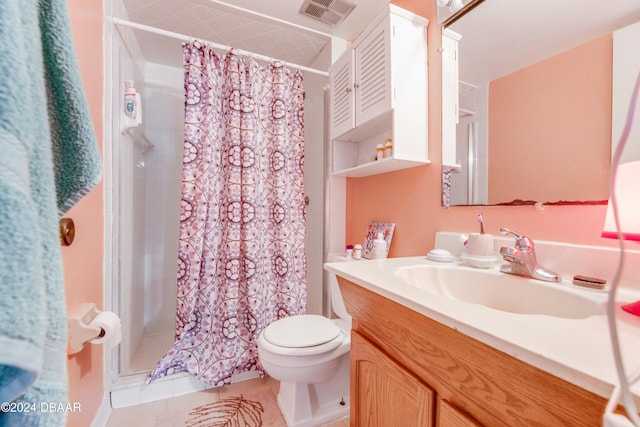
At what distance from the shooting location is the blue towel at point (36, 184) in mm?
258

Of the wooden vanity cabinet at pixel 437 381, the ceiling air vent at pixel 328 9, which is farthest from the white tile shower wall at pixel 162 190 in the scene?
the wooden vanity cabinet at pixel 437 381

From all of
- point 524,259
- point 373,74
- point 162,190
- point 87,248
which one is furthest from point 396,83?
point 162,190

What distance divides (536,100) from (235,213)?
4.62 ft

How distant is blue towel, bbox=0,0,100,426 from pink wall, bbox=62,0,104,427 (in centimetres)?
67

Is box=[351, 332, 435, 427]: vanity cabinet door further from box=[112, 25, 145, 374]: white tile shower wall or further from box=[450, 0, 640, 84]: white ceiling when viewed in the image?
box=[112, 25, 145, 374]: white tile shower wall

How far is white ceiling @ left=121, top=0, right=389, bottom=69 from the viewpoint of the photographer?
60.9 inches

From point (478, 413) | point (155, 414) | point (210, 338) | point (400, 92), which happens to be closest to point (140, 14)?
point (400, 92)

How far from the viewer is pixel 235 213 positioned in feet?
4.96

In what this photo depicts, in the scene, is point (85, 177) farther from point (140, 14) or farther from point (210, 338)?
point (140, 14)

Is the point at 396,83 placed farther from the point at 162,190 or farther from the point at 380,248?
the point at 162,190

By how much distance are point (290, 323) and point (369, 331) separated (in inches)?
25.4

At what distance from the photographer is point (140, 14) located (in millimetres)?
1646

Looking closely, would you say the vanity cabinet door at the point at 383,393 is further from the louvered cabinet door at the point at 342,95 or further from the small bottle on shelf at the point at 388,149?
the louvered cabinet door at the point at 342,95

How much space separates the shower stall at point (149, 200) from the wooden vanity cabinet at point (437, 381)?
44.0 inches
